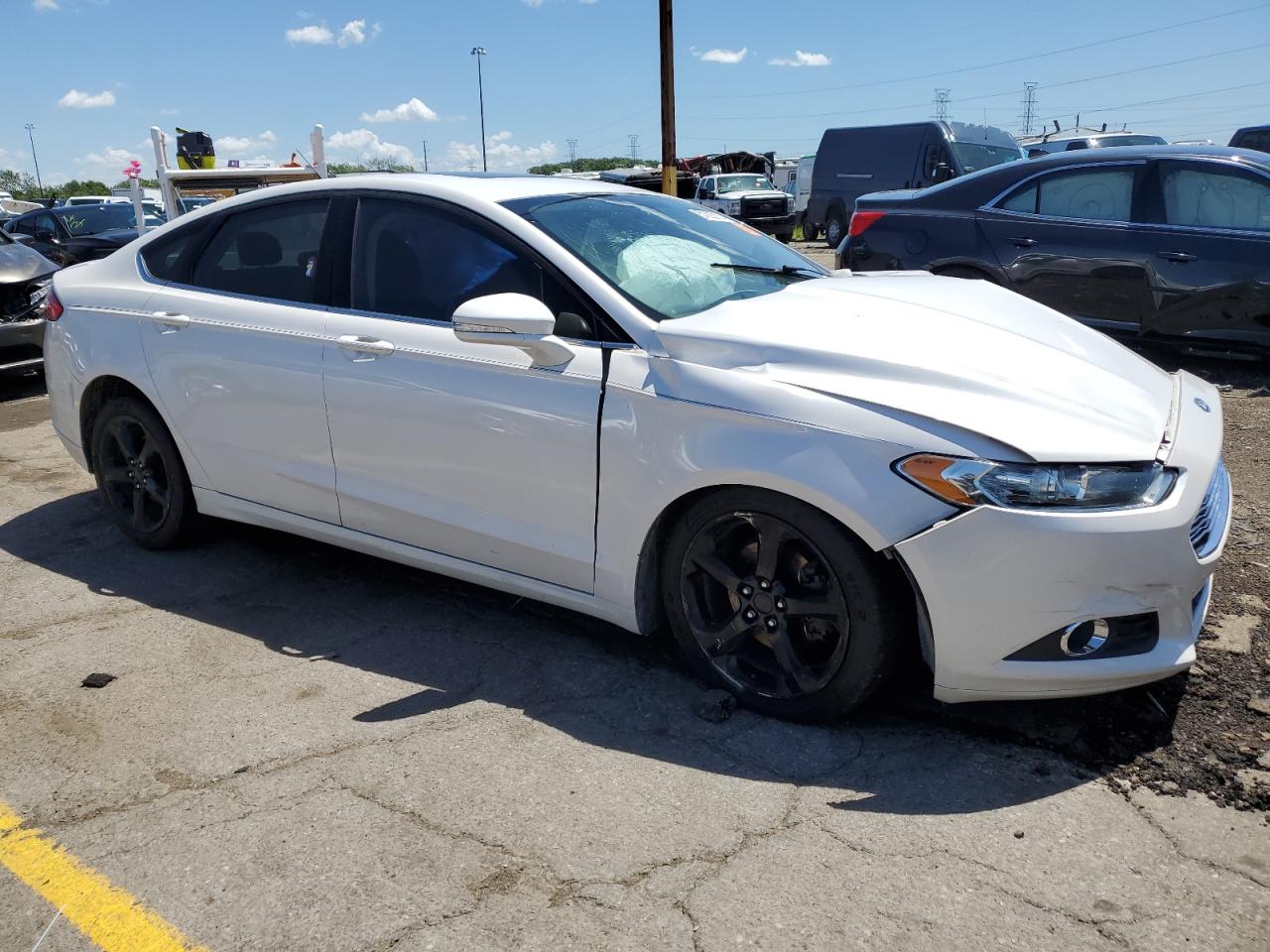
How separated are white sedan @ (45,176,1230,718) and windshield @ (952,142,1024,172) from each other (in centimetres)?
1587

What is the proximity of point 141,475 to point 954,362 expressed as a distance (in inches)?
138

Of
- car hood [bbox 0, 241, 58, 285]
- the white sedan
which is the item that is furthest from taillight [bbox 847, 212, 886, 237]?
car hood [bbox 0, 241, 58, 285]

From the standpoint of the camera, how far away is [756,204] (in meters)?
26.2

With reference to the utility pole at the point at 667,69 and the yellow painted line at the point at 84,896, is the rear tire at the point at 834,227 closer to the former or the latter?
the utility pole at the point at 667,69

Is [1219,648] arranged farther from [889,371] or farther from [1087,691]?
[889,371]

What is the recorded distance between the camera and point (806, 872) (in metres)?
2.38

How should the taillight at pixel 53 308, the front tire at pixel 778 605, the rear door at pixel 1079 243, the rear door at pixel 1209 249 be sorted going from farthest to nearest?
the rear door at pixel 1079 243 < the rear door at pixel 1209 249 < the taillight at pixel 53 308 < the front tire at pixel 778 605

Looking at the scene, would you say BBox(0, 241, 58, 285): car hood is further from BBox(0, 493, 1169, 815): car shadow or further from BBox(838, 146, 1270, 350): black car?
BBox(838, 146, 1270, 350): black car

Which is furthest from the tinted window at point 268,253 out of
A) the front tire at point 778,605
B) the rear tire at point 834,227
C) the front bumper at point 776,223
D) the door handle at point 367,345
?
the front bumper at point 776,223

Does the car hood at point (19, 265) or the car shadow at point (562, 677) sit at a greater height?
the car hood at point (19, 265)

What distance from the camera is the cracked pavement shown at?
2.24 meters

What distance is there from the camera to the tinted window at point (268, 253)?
3920 millimetres

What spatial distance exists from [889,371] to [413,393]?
1.59 meters

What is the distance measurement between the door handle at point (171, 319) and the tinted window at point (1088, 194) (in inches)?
226
